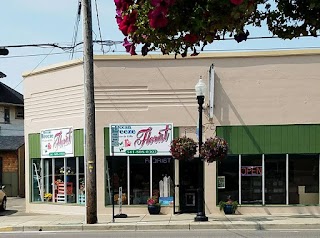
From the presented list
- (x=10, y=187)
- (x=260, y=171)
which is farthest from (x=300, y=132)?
(x=10, y=187)

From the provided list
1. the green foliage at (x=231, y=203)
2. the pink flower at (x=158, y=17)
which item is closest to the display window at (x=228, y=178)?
the green foliage at (x=231, y=203)

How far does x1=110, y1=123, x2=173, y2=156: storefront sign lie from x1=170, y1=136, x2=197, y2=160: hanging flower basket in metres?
1.79

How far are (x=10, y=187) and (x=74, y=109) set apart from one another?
13757 mm

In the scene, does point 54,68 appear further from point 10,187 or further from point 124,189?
point 10,187

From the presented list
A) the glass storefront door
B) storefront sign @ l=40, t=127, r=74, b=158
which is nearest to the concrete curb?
the glass storefront door

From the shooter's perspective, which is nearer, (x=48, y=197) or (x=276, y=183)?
(x=276, y=183)

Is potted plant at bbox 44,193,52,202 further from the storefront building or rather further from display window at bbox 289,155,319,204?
display window at bbox 289,155,319,204

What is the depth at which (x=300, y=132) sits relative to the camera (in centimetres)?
1959

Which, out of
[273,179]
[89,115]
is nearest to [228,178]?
[273,179]

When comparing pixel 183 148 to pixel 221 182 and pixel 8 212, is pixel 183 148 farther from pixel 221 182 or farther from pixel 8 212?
pixel 8 212

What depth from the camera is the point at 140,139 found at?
20.2m

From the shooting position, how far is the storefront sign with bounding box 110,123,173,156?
791 inches

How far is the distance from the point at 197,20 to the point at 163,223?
1434cm

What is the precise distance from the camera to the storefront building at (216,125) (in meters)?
19.7
